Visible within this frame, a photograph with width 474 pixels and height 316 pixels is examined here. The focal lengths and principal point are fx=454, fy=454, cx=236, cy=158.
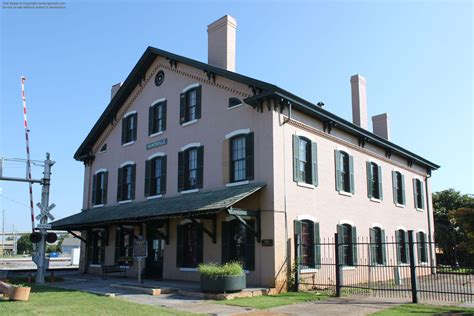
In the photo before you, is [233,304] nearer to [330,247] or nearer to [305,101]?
[330,247]

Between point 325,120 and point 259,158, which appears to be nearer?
point 259,158

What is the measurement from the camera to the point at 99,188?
83.3 feet

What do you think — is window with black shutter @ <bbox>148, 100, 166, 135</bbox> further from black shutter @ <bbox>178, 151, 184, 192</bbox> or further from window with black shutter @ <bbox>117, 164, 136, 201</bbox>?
black shutter @ <bbox>178, 151, 184, 192</bbox>

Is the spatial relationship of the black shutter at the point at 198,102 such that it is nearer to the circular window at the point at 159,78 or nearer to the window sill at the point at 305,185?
the circular window at the point at 159,78

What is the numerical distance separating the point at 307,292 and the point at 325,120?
23.1ft

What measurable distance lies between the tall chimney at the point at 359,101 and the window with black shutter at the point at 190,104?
9.15 m

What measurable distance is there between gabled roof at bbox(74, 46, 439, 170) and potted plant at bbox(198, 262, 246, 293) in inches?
241

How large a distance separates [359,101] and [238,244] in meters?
11.8

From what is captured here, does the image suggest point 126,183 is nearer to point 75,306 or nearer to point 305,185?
point 305,185

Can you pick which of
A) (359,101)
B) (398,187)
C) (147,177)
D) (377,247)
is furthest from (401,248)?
(147,177)

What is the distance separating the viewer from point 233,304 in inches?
484

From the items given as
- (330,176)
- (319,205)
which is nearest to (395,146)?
(330,176)

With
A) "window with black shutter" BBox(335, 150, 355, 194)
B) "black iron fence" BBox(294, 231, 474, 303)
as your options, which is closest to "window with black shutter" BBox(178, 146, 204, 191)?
"black iron fence" BBox(294, 231, 474, 303)

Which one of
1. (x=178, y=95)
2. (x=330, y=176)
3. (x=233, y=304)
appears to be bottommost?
(x=233, y=304)
